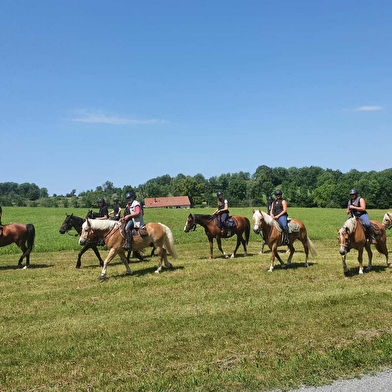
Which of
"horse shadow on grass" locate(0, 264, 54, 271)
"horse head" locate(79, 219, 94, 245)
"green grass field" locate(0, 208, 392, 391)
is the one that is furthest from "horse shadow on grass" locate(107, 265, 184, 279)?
"horse shadow on grass" locate(0, 264, 54, 271)

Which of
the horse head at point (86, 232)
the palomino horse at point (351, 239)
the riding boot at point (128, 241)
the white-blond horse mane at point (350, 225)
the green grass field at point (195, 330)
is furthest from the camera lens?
the horse head at point (86, 232)

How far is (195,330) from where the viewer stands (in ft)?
23.9

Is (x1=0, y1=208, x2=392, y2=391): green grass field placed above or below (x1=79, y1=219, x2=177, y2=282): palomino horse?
below

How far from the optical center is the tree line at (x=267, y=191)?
101 m

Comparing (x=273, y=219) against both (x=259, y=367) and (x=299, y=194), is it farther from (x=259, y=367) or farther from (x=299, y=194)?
(x=299, y=194)

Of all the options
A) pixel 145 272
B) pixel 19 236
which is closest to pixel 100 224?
pixel 145 272

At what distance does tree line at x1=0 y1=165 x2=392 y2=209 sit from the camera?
10100 cm

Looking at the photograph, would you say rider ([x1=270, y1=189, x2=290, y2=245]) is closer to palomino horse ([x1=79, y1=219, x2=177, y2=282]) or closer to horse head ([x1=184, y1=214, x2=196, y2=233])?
palomino horse ([x1=79, y1=219, x2=177, y2=282])

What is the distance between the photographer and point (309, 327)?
7.17m

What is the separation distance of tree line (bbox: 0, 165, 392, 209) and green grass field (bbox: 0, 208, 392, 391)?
7395 cm

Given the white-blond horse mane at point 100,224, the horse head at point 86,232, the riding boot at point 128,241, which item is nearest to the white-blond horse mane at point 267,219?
the riding boot at point 128,241

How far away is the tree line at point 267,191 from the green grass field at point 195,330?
74.0m

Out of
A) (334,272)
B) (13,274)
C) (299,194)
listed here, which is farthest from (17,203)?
(334,272)

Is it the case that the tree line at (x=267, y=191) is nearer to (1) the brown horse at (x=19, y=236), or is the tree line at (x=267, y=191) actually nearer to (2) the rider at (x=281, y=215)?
(1) the brown horse at (x=19, y=236)
